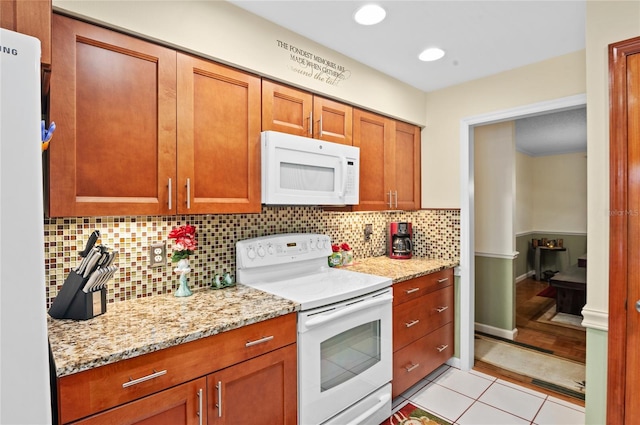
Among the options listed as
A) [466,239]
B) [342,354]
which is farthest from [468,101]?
[342,354]

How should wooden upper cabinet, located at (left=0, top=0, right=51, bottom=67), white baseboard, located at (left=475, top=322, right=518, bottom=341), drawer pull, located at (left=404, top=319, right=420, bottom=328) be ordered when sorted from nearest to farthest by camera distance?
wooden upper cabinet, located at (left=0, top=0, right=51, bottom=67)
drawer pull, located at (left=404, top=319, right=420, bottom=328)
white baseboard, located at (left=475, top=322, right=518, bottom=341)

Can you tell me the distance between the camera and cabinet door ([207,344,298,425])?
132cm

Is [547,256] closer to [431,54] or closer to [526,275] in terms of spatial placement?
[526,275]

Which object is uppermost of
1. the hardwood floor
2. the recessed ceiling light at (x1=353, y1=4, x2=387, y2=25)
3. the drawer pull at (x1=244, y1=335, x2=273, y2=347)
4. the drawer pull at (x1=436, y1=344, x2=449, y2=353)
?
the recessed ceiling light at (x1=353, y1=4, x2=387, y2=25)

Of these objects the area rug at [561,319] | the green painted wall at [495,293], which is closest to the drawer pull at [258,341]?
the green painted wall at [495,293]

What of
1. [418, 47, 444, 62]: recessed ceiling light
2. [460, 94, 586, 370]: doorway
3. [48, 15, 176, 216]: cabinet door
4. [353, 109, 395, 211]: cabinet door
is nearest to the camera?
[48, 15, 176, 216]: cabinet door

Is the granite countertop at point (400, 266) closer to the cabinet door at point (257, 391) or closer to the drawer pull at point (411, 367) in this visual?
the drawer pull at point (411, 367)

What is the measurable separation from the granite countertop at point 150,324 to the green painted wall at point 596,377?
1.49 meters

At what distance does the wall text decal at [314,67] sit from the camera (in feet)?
6.51

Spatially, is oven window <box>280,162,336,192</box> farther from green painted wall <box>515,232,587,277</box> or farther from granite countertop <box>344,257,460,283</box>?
green painted wall <box>515,232,587,277</box>

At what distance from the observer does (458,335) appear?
9.41ft

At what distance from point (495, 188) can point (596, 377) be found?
89.6 inches

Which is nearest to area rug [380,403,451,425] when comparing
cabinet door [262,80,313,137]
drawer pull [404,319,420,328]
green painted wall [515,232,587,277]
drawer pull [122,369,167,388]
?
drawer pull [404,319,420,328]

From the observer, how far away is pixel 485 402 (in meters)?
2.35
